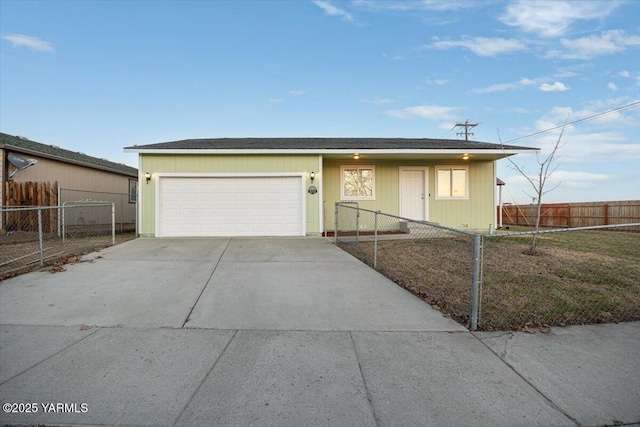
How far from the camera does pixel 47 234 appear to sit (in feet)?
37.7

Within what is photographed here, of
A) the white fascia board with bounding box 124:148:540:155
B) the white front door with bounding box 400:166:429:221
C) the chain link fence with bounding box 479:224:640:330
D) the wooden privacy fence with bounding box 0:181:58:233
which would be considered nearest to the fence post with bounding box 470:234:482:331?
the chain link fence with bounding box 479:224:640:330

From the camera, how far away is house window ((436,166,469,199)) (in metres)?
12.6

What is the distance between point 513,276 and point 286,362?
518cm

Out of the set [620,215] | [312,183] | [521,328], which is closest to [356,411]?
[521,328]

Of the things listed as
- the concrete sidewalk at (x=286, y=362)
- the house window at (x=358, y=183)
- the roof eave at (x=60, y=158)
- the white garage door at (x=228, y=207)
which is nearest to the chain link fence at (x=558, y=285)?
the concrete sidewalk at (x=286, y=362)

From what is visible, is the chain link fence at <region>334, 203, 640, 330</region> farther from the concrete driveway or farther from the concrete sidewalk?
the concrete driveway

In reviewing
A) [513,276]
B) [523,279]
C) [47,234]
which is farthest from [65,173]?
[523,279]

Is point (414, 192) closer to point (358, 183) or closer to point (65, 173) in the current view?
point (358, 183)

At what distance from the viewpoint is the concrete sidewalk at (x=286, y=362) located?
2.16 metres

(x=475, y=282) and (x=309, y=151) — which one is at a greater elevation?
(x=309, y=151)

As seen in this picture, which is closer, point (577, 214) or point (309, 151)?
point (309, 151)

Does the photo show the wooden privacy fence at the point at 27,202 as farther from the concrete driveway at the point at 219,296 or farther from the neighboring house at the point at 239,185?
the concrete driveway at the point at 219,296

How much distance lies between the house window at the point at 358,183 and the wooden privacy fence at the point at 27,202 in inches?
451

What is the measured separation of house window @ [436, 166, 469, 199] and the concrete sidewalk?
879cm
